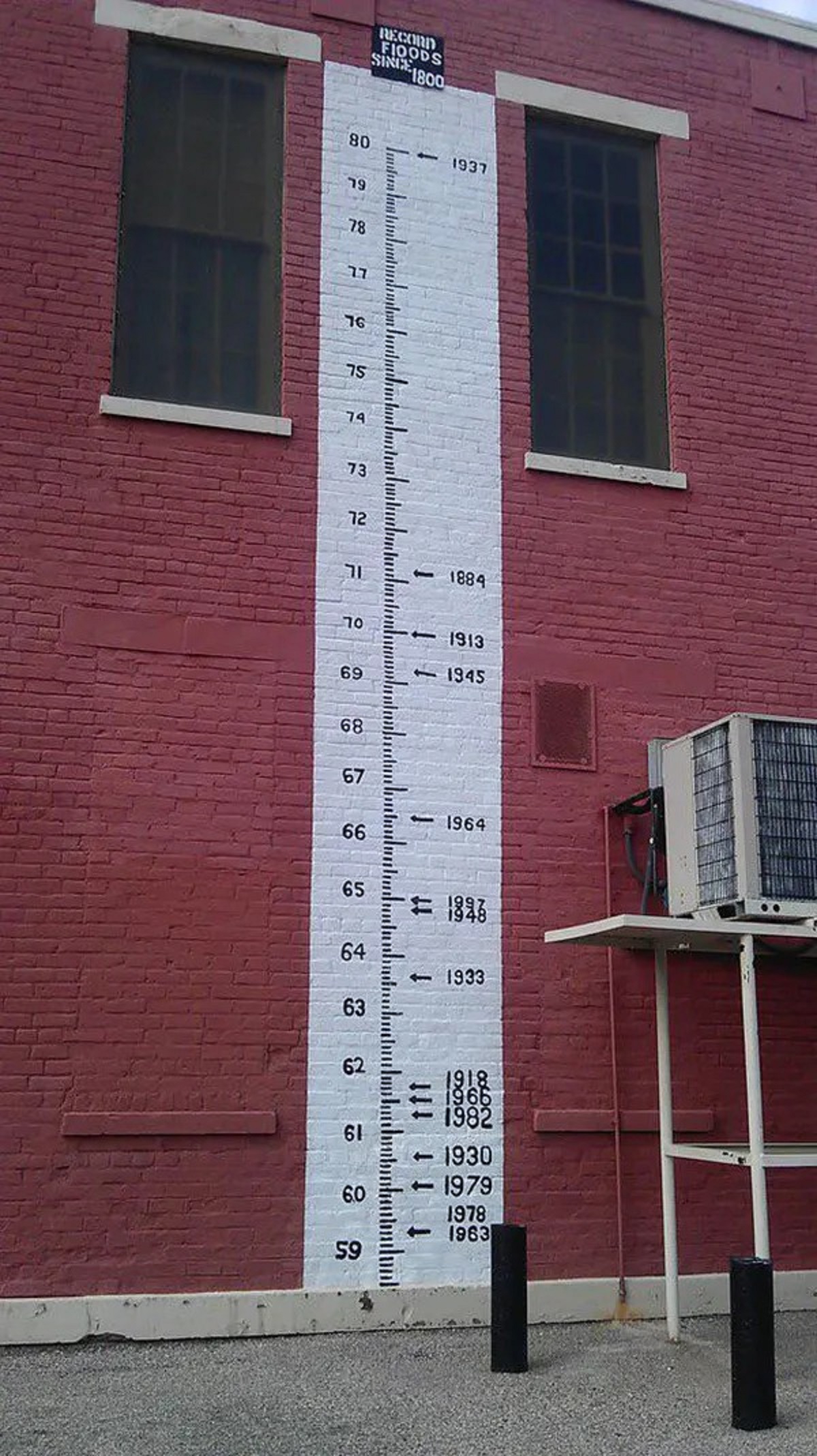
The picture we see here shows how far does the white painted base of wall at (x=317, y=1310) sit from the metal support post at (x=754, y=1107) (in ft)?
4.74

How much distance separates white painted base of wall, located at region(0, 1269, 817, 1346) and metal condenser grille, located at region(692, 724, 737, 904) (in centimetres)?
234

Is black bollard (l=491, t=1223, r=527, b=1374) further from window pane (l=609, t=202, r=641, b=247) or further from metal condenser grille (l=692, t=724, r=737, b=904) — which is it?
window pane (l=609, t=202, r=641, b=247)

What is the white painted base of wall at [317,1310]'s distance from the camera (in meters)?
7.41

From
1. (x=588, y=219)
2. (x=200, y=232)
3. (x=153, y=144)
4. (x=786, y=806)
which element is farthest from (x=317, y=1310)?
(x=588, y=219)

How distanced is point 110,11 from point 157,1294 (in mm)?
7530

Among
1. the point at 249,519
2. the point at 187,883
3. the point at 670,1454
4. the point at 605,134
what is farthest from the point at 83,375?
the point at 670,1454

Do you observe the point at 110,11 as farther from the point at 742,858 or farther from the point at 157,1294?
the point at 157,1294

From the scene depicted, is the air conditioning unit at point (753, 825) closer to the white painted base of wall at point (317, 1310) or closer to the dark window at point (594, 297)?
the white painted base of wall at point (317, 1310)

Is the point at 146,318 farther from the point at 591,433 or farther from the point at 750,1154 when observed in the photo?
the point at 750,1154

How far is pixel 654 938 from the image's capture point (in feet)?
26.3

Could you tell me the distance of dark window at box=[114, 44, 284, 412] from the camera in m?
9.05

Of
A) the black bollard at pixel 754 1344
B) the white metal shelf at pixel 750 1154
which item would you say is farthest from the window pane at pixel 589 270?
the black bollard at pixel 754 1344

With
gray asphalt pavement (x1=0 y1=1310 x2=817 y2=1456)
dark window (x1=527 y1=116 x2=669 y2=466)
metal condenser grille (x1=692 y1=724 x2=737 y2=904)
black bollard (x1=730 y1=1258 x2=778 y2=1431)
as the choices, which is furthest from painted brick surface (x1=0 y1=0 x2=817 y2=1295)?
black bollard (x1=730 y1=1258 x2=778 y2=1431)

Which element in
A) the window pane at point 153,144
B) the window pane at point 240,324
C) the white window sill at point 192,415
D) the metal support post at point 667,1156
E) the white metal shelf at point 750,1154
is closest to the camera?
the white metal shelf at point 750,1154
